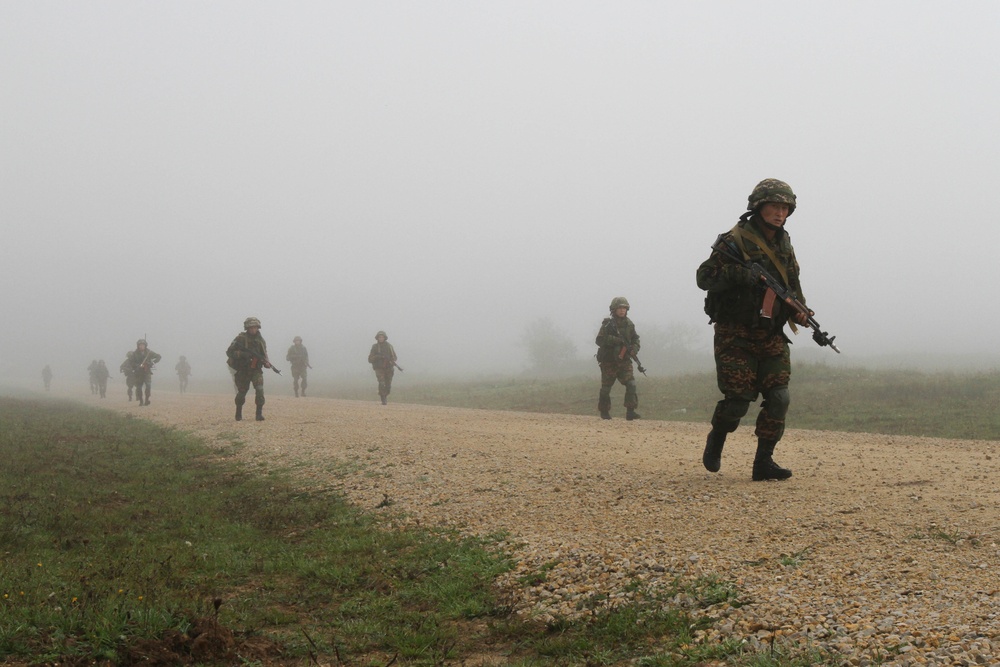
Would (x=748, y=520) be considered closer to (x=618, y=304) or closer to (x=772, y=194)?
(x=772, y=194)

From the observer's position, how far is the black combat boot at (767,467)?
6859 mm

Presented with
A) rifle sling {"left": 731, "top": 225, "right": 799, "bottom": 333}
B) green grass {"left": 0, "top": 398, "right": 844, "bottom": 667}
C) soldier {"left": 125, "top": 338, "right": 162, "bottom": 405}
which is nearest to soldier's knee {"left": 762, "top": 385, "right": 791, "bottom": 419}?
rifle sling {"left": 731, "top": 225, "right": 799, "bottom": 333}

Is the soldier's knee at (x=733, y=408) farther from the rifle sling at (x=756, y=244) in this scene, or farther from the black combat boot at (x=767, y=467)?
the rifle sling at (x=756, y=244)

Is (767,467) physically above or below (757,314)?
below

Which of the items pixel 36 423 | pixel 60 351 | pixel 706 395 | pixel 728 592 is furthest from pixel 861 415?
pixel 60 351

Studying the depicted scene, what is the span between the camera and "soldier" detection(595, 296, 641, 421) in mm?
15383

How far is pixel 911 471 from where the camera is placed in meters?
7.07

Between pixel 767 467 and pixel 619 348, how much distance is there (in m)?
8.59

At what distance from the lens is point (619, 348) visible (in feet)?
50.6

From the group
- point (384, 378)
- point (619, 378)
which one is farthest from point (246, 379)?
point (619, 378)

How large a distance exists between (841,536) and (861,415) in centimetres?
1281

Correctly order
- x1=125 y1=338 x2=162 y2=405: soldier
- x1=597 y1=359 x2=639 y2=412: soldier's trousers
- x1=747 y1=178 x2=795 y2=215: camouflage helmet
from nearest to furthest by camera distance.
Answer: x1=747 y1=178 x2=795 y2=215: camouflage helmet
x1=597 y1=359 x2=639 y2=412: soldier's trousers
x1=125 y1=338 x2=162 y2=405: soldier

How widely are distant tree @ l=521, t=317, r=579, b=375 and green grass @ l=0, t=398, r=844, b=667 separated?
4712 cm

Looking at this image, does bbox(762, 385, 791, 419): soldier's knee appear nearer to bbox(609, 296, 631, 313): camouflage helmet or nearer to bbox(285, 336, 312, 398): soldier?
bbox(609, 296, 631, 313): camouflage helmet
